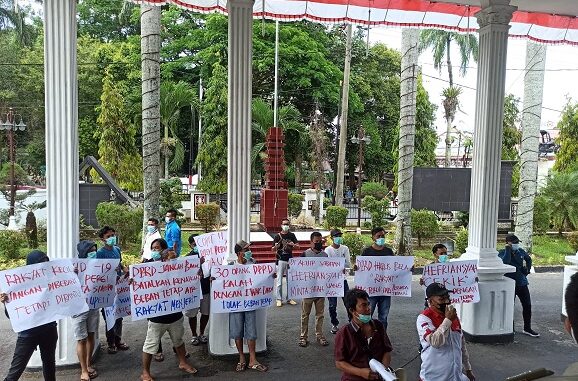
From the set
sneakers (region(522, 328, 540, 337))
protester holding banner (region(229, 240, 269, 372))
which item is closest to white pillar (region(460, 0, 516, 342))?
sneakers (region(522, 328, 540, 337))

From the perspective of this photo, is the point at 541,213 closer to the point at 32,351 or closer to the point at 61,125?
the point at 61,125

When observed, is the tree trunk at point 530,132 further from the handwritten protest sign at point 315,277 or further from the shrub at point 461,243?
the handwritten protest sign at point 315,277

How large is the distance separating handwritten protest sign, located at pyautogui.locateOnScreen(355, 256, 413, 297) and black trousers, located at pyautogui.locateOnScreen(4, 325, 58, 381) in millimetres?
3680

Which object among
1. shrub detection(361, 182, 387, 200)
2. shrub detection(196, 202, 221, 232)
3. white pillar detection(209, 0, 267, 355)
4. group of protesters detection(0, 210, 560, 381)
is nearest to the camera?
group of protesters detection(0, 210, 560, 381)

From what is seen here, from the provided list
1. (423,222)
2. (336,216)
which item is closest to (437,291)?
(423,222)

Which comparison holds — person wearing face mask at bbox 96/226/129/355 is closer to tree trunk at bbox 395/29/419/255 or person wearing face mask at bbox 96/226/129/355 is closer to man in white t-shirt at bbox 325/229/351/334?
man in white t-shirt at bbox 325/229/351/334

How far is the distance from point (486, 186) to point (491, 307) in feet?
5.76

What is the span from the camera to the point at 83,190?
37.9 feet

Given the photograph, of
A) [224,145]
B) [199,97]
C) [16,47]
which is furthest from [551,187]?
[16,47]

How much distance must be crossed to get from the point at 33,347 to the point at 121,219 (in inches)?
398

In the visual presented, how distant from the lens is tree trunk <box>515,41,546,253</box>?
14.5m

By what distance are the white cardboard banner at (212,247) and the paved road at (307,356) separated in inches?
48.7

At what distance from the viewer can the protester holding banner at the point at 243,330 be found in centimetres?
654

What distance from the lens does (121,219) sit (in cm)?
1506
